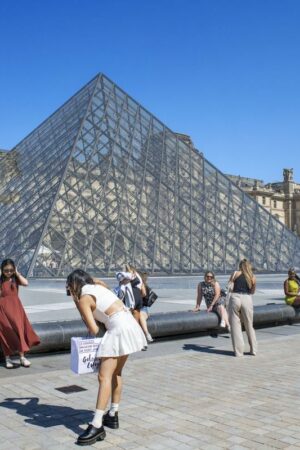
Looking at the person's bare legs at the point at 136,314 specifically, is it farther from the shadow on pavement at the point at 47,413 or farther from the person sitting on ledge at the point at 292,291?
the person sitting on ledge at the point at 292,291

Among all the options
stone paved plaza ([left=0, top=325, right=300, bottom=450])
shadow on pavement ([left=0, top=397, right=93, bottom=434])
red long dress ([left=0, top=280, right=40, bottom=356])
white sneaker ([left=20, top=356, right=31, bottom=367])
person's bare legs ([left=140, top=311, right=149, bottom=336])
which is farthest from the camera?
person's bare legs ([left=140, top=311, right=149, bottom=336])

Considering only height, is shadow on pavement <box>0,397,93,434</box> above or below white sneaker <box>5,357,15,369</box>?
below

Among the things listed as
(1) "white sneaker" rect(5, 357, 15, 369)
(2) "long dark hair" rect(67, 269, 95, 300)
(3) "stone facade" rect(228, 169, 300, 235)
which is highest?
(3) "stone facade" rect(228, 169, 300, 235)

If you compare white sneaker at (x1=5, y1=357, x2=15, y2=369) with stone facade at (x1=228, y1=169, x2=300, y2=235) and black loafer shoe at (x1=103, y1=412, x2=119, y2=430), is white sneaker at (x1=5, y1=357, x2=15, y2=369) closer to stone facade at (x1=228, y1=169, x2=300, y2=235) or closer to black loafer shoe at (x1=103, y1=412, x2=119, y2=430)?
black loafer shoe at (x1=103, y1=412, x2=119, y2=430)

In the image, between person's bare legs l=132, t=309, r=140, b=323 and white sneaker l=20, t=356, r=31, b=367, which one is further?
person's bare legs l=132, t=309, r=140, b=323

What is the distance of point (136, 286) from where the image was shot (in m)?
7.37

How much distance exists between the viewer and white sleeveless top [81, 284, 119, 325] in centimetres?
395

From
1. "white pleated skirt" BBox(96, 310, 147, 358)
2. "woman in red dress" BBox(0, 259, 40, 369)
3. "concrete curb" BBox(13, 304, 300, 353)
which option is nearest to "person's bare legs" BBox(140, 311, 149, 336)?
"concrete curb" BBox(13, 304, 300, 353)

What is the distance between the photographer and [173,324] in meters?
8.27

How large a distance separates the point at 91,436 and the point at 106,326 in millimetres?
743

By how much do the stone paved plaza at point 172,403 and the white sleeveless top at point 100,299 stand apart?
33.5 inches

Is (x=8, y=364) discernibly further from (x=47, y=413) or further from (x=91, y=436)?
(x=91, y=436)

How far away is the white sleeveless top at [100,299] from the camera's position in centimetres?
395

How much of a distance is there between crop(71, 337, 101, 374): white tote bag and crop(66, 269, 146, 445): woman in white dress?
5cm
